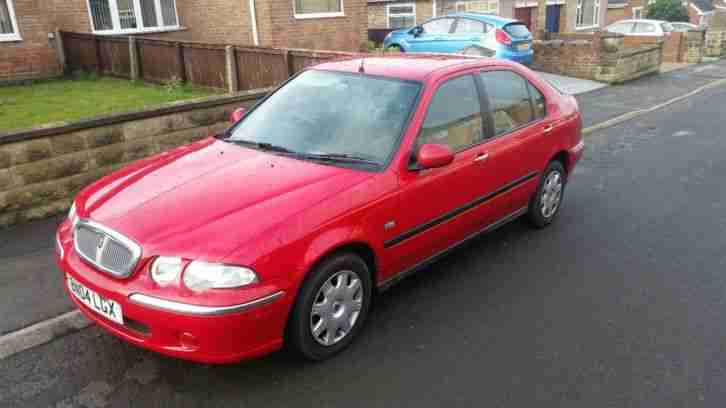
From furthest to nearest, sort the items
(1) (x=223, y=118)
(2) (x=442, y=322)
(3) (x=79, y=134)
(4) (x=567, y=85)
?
(4) (x=567, y=85) < (1) (x=223, y=118) < (3) (x=79, y=134) < (2) (x=442, y=322)

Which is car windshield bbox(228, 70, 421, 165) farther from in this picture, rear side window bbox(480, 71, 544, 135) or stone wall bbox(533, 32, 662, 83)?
stone wall bbox(533, 32, 662, 83)

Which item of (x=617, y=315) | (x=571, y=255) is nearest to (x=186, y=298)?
(x=617, y=315)

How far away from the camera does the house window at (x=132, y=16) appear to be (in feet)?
48.4

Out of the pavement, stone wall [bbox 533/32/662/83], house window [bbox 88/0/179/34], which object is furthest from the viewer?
stone wall [bbox 533/32/662/83]

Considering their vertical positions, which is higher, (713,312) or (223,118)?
(223,118)

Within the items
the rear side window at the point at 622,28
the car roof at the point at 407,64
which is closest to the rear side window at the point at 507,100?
the car roof at the point at 407,64

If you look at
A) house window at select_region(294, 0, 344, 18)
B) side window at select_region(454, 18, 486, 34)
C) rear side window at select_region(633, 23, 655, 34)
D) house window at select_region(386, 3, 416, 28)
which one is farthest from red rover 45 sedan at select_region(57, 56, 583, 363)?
rear side window at select_region(633, 23, 655, 34)

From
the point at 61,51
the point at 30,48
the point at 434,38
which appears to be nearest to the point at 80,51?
the point at 61,51

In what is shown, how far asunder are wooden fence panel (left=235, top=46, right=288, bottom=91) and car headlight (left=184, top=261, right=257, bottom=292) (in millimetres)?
6931

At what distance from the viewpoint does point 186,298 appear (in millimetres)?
3098

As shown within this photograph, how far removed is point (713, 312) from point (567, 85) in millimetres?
13096

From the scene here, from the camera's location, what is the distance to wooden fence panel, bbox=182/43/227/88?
36.3 feet

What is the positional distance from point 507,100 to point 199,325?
130 inches

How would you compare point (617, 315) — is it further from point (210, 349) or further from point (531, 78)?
point (210, 349)
